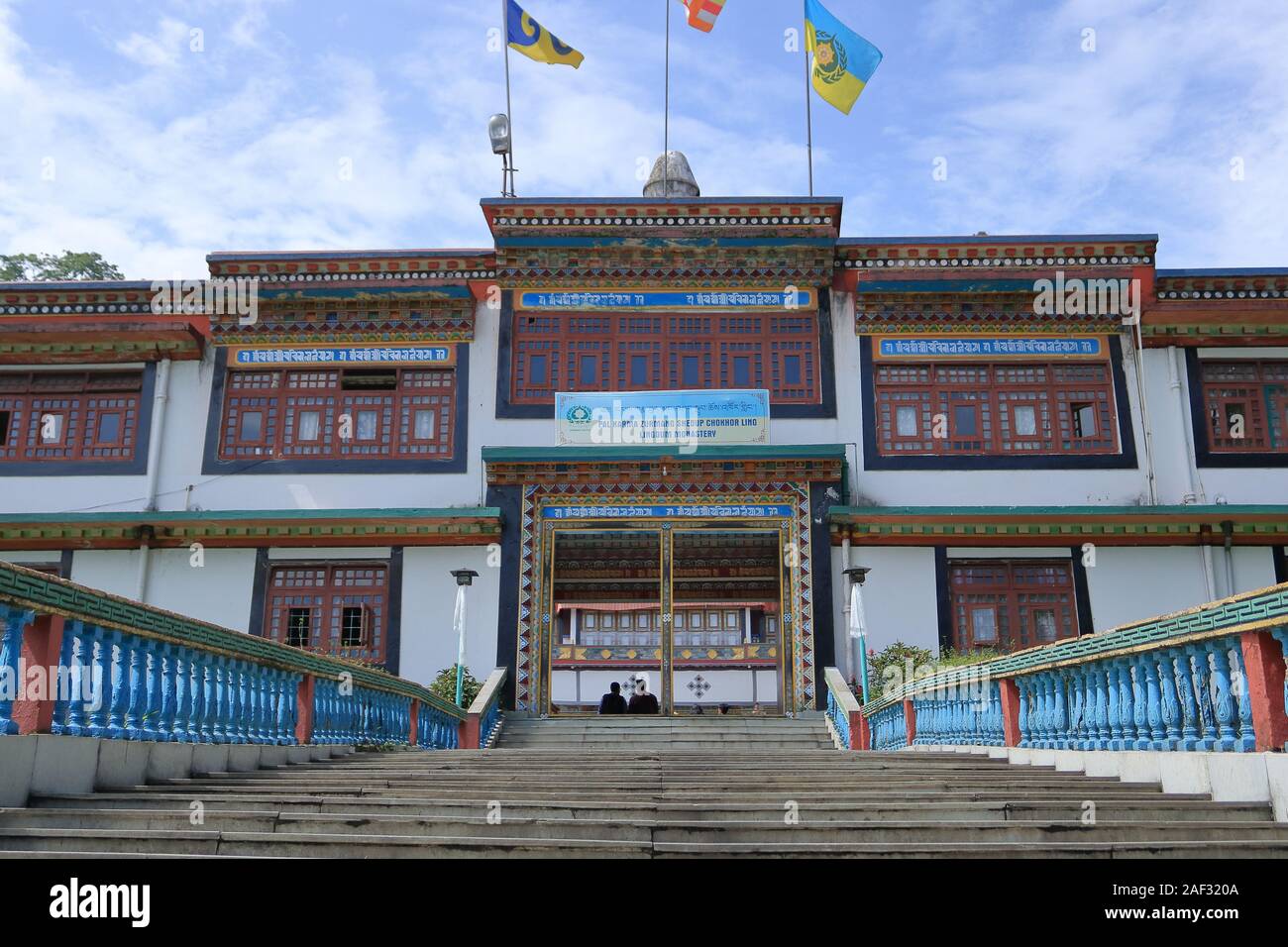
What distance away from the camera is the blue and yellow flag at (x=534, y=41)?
77.5 ft

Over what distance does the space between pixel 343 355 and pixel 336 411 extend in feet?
3.47

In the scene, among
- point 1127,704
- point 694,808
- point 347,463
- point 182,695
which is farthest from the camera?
point 347,463

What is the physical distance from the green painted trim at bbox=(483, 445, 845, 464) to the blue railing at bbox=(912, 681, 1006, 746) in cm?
686

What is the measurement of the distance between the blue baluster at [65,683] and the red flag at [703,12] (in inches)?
785

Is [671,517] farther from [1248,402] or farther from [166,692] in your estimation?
[166,692]

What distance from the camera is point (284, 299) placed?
22.1 meters

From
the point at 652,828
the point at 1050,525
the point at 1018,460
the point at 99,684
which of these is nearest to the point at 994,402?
the point at 1018,460

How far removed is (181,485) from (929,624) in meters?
13.3

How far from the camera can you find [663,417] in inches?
834

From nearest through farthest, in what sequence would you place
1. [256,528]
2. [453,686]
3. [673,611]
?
[453,686]
[256,528]
[673,611]

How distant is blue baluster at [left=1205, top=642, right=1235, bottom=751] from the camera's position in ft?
22.5

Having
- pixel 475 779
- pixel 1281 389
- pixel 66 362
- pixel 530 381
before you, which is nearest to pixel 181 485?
pixel 66 362
